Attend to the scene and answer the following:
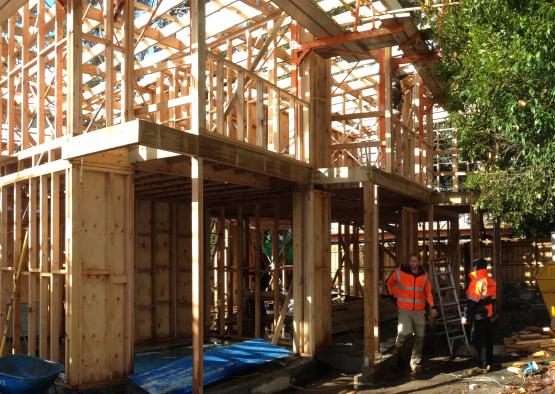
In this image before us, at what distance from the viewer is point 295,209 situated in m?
11.2

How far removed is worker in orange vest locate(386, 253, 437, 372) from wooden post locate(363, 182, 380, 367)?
0.54 m

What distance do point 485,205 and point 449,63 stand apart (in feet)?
9.16

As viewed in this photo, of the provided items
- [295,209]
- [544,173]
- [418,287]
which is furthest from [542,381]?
[295,209]

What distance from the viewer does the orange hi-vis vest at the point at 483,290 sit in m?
10.5

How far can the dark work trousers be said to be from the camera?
1049 centimetres

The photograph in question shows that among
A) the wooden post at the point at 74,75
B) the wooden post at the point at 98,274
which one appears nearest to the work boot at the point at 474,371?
the wooden post at the point at 98,274

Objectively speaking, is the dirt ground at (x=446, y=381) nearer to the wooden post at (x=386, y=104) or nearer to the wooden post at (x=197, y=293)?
the wooden post at (x=197, y=293)

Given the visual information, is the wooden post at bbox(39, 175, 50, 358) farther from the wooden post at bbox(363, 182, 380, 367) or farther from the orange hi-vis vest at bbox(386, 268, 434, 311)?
the orange hi-vis vest at bbox(386, 268, 434, 311)

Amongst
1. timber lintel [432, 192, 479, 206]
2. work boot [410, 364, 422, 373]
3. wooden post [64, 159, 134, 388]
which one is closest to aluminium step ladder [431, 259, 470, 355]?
work boot [410, 364, 422, 373]

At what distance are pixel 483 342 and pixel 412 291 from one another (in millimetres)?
1469

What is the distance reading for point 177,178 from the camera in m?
10.0

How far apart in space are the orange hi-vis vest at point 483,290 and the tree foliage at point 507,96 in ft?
3.70

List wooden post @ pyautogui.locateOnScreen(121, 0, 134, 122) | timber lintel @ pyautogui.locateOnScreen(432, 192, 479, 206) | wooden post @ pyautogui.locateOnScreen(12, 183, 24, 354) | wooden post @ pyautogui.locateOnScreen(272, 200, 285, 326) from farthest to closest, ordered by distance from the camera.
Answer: timber lintel @ pyautogui.locateOnScreen(432, 192, 479, 206)
wooden post @ pyautogui.locateOnScreen(272, 200, 285, 326)
wooden post @ pyautogui.locateOnScreen(12, 183, 24, 354)
wooden post @ pyautogui.locateOnScreen(121, 0, 134, 122)

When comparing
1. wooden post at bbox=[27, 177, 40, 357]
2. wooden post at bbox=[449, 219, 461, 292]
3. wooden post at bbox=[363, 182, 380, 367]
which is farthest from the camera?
wooden post at bbox=[449, 219, 461, 292]
